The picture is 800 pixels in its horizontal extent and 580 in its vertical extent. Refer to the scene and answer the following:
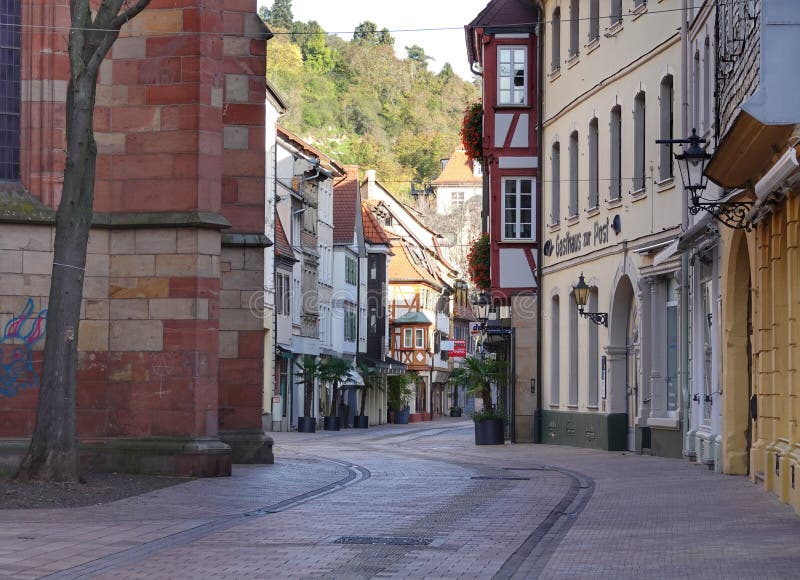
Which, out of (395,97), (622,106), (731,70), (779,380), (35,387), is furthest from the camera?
(395,97)

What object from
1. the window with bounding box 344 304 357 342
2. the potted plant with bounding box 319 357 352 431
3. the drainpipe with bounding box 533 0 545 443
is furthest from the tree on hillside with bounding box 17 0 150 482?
the window with bounding box 344 304 357 342

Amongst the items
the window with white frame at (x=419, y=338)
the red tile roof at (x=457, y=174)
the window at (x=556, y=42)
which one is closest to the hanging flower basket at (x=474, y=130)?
the window at (x=556, y=42)

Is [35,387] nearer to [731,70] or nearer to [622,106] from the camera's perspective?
[731,70]

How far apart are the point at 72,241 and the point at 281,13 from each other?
16417 cm

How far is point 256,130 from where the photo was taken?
86.6ft

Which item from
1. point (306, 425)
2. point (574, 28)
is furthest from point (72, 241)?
point (306, 425)

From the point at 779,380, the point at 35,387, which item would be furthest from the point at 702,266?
the point at 35,387

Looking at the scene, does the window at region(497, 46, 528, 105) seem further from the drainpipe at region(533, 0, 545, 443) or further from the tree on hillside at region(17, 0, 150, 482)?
the tree on hillside at region(17, 0, 150, 482)

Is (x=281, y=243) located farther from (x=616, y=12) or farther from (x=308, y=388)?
(x=616, y=12)

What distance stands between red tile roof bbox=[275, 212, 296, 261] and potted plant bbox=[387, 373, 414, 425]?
2982 centimetres

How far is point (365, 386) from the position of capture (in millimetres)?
73438

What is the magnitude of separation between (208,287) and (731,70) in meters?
7.79

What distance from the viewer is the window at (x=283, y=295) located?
56.6 m

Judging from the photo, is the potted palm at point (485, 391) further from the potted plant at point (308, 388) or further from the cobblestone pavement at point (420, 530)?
the potted plant at point (308, 388)
